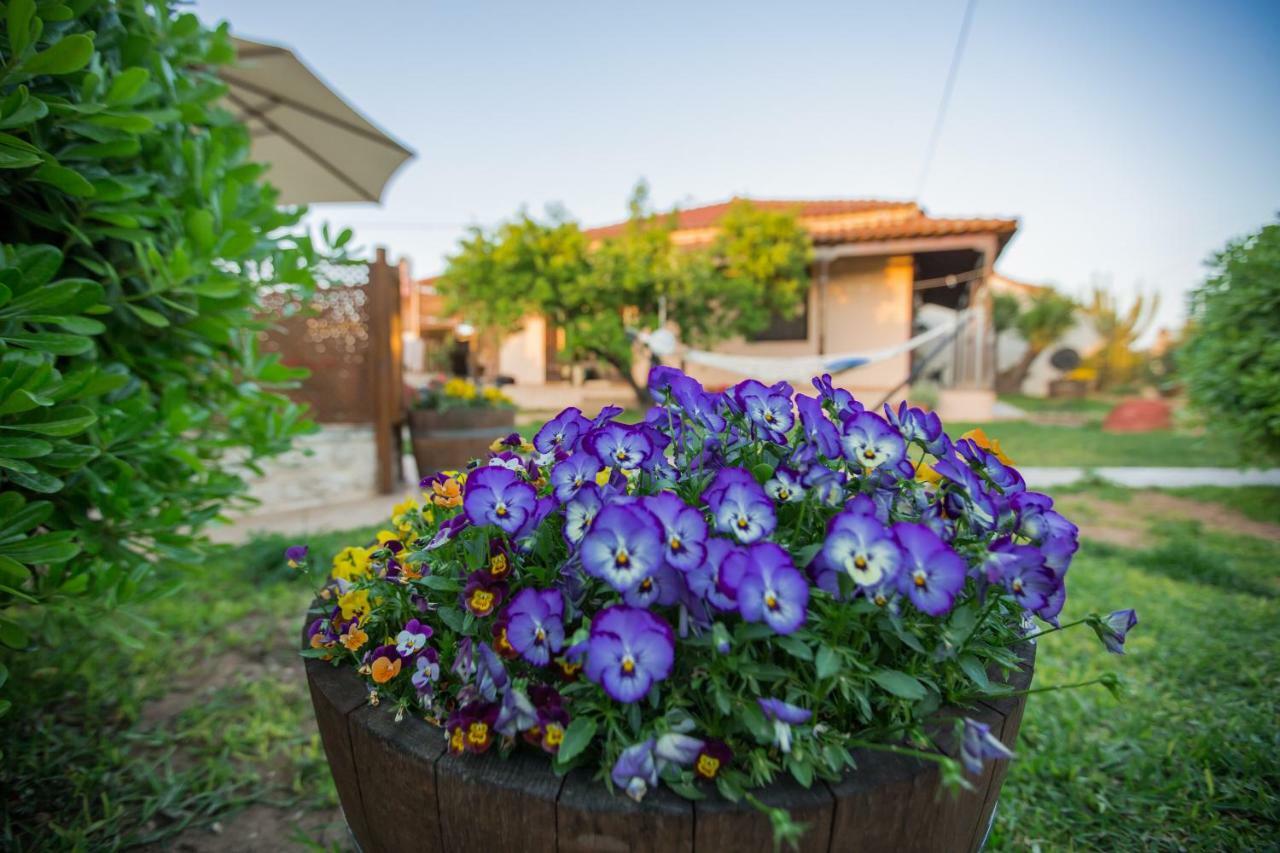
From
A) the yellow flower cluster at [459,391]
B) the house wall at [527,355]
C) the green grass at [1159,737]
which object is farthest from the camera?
the house wall at [527,355]

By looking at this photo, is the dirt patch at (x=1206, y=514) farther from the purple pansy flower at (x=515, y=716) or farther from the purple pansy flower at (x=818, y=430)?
the purple pansy flower at (x=515, y=716)

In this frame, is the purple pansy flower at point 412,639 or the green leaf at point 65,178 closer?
the purple pansy flower at point 412,639

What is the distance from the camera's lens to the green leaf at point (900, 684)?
59 cm

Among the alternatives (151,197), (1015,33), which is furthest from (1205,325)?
(151,197)

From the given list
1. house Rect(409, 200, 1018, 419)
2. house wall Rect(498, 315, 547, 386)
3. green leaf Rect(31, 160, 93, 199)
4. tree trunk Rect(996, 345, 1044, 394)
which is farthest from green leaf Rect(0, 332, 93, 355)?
tree trunk Rect(996, 345, 1044, 394)

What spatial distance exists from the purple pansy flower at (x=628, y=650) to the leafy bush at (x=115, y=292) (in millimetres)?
843

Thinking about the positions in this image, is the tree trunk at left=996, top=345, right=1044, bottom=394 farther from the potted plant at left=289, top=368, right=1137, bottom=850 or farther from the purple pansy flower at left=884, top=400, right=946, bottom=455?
the potted plant at left=289, top=368, right=1137, bottom=850

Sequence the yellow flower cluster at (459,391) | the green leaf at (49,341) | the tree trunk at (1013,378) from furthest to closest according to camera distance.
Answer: the tree trunk at (1013,378) → the yellow flower cluster at (459,391) → the green leaf at (49,341)

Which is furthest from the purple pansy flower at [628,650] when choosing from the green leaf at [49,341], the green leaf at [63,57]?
the green leaf at [63,57]

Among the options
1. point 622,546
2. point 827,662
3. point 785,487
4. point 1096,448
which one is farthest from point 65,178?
point 1096,448

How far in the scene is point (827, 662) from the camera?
567 mm

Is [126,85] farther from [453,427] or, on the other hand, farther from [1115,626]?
[453,427]

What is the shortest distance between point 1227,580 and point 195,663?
4197 millimetres

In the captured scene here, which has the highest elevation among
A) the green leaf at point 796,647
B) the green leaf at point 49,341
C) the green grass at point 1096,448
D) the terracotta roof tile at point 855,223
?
the terracotta roof tile at point 855,223
